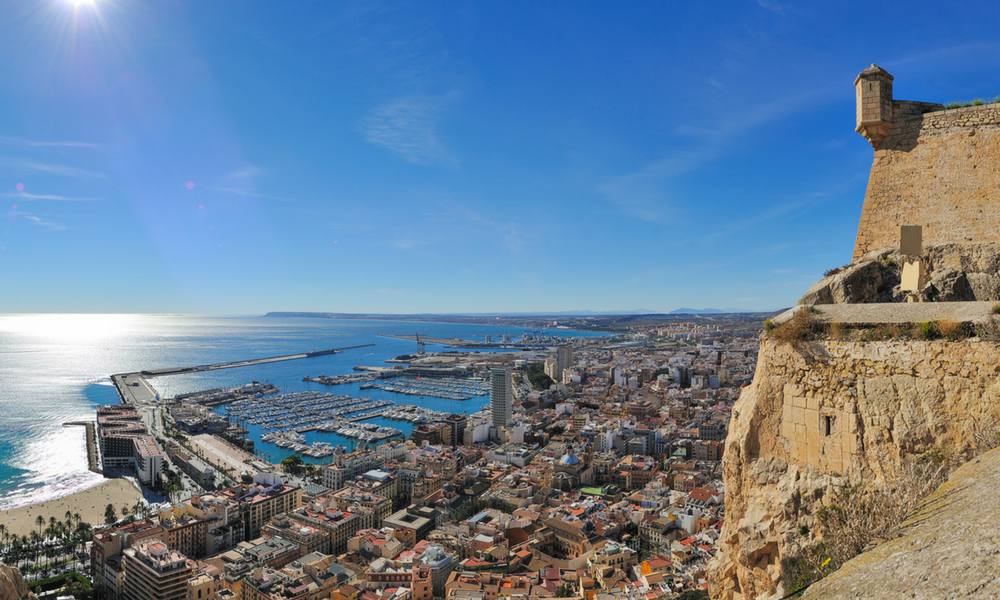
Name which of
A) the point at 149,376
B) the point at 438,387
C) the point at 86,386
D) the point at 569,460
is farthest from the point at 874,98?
the point at 149,376

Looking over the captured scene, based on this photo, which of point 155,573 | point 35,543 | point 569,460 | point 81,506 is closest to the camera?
point 155,573

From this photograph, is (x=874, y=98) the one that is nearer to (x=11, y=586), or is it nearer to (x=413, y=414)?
(x=11, y=586)

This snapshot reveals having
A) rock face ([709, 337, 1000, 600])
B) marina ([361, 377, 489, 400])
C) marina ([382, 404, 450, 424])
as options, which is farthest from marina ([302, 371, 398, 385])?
rock face ([709, 337, 1000, 600])

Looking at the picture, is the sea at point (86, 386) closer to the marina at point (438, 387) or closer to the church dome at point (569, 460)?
the marina at point (438, 387)

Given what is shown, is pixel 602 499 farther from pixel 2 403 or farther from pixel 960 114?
pixel 2 403

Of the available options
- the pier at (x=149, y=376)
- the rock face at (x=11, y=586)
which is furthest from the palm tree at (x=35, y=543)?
the pier at (x=149, y=376)

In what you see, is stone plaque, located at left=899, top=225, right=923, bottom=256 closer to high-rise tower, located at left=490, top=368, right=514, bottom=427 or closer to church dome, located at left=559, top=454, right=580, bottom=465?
church dome, located at left=559, top=454, right=580, bottom=465
